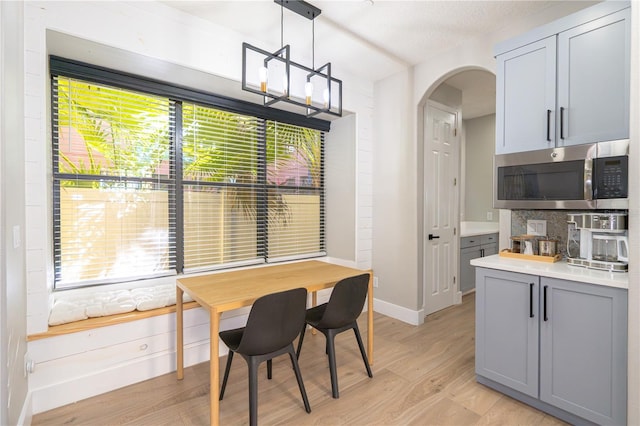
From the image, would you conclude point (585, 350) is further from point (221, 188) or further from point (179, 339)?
point (221, 188)

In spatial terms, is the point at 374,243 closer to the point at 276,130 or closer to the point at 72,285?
the point at 276,130

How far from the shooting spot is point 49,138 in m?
2.37

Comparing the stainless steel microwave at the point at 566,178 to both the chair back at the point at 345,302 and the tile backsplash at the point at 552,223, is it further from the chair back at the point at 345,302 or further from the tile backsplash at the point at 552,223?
the chair back at the point at 345,302

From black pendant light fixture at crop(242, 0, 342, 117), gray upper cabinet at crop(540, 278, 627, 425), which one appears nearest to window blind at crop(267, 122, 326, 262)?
black pendant light fixture at crop(242, 0, 342, 117)

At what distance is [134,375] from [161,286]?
731mm

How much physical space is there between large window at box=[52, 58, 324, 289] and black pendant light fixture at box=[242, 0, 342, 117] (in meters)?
0.58

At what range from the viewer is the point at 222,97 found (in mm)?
3217

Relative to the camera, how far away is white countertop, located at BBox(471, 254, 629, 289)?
1.67 meters

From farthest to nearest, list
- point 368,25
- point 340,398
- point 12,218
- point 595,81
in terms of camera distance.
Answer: point 368,25 < point 340,398 < point 595,81 < point 12,218

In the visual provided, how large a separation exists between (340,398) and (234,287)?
1.04 metres

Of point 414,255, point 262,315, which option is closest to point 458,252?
point 414,255

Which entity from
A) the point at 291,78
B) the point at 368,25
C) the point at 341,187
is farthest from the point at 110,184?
the point at 368,25

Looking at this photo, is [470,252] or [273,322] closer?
[273,322]

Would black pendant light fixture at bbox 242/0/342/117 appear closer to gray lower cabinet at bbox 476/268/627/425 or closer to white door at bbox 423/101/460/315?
white door at bbox 423/101/460/315
